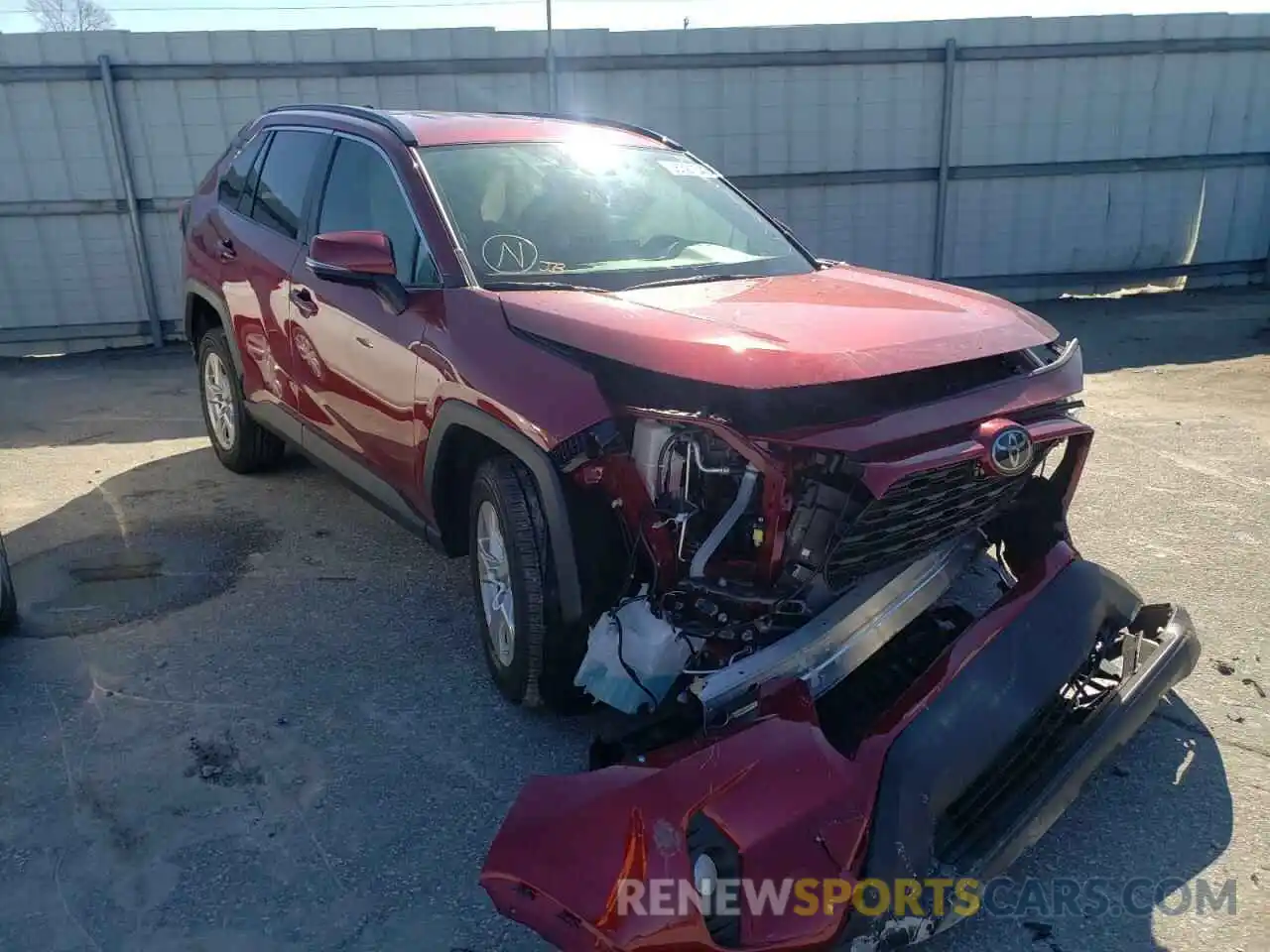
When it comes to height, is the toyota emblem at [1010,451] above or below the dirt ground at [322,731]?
above

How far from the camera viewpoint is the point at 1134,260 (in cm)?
1170

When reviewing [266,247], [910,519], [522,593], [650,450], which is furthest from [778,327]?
[266,247]

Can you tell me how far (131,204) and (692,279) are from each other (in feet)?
25.8

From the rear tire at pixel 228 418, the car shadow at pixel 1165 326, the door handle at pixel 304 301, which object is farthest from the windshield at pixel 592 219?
the car shadow at pixel 1165 326

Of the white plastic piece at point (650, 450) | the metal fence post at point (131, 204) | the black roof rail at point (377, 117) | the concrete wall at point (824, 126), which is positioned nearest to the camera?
the white plastic piece at point (650, 450)

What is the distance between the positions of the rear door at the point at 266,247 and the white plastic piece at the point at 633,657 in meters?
2.35

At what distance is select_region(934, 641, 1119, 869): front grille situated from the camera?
2439 millimetres

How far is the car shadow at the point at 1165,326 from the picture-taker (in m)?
8.98

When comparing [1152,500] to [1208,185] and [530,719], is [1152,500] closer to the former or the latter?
[530,719]

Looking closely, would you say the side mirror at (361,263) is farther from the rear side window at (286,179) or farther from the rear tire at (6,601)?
the rear tire at (6,601)

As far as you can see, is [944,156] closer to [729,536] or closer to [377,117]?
[377,117]

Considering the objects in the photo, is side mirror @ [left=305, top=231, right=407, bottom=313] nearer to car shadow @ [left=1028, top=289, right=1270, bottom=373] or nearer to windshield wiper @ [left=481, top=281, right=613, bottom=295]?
windshield wiper @ [left=481, top=281, right=613, bottom=295]

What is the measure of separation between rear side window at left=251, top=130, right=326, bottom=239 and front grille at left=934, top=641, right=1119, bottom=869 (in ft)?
11.8

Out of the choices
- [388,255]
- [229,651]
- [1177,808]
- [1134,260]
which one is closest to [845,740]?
[1177,808]
